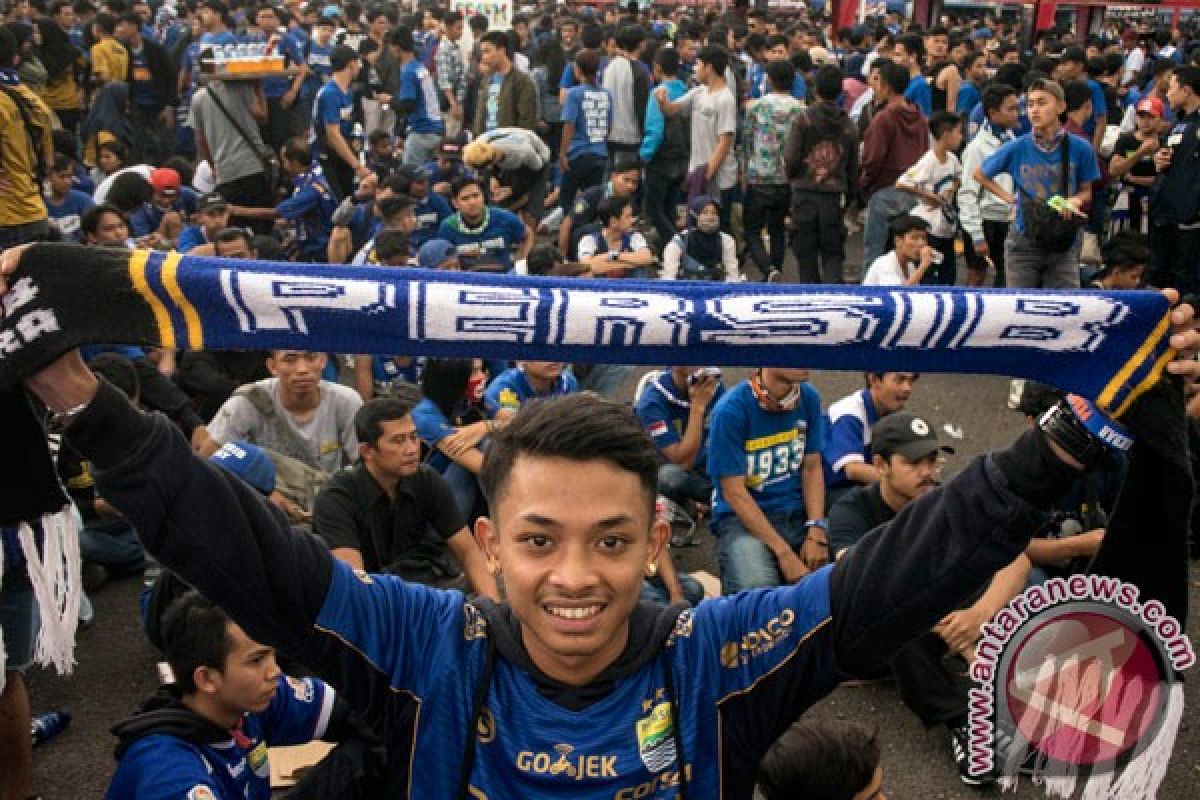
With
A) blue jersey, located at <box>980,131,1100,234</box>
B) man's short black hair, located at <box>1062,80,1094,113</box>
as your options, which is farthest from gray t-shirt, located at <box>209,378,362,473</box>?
man's short black hair, located at <box>1062,80,1094,113</box>

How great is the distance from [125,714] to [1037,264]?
19.5 ft

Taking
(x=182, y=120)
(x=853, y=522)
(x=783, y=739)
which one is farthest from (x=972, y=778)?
(x=182, y=120)

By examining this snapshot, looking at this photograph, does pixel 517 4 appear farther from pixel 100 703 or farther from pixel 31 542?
pixel 31 542

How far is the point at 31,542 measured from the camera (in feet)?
7.83

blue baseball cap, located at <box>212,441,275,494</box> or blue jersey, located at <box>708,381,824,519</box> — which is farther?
blue jersey, located at <box>708,381,824,519</box>

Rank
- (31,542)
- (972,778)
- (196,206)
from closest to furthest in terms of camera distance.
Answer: (31,542)
(972,778)
(196,206)

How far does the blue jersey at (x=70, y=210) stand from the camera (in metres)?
8.70

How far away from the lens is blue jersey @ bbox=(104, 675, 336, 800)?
3000 millimetres

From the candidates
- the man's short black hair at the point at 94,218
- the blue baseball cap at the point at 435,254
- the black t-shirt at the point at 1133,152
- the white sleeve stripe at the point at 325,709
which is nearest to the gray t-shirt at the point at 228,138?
the man's short black hair at the point at 94,218

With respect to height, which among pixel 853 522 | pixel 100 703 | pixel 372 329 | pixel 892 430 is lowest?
pixel 100 703

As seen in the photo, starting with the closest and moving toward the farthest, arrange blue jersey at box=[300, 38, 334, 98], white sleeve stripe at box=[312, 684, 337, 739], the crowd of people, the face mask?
1. the crowd of people
2. white sleeve stripe at box=[312, 684, 337, 739]
3. the face mask
4. blue jersey at box=[300, 38, 334, 98]

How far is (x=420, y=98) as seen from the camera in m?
11.6

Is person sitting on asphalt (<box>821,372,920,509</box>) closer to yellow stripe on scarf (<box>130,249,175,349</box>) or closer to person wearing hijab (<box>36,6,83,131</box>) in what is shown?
yellow stripe on scarf (<box>130,249,175,349</box>)

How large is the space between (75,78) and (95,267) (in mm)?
12229
